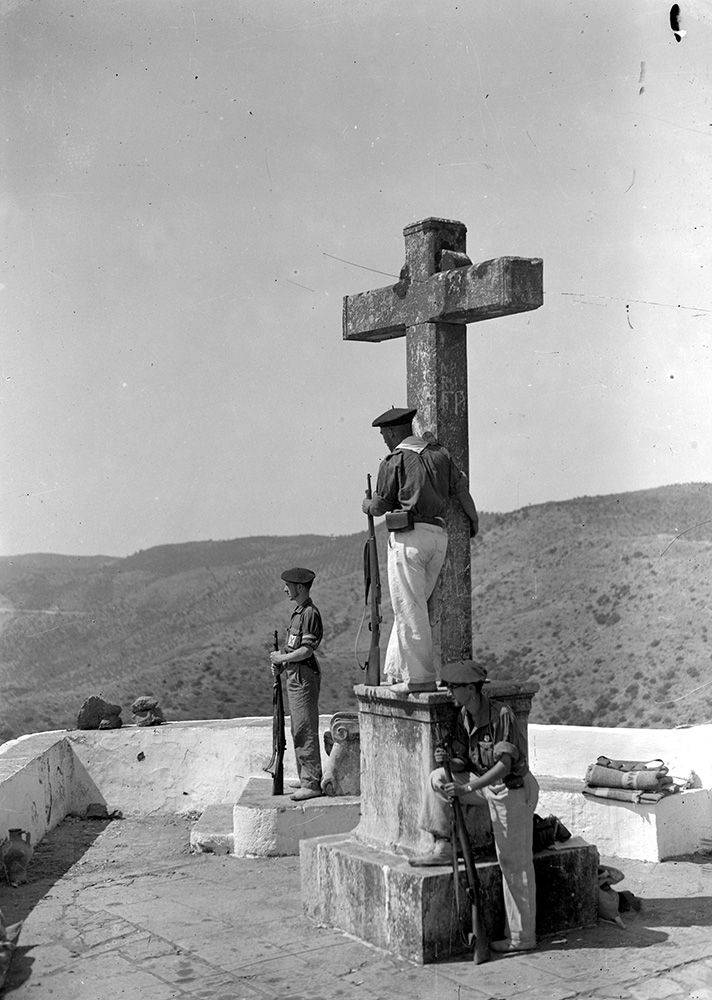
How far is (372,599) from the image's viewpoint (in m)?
7.60

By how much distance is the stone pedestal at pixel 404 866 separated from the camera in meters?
6.51

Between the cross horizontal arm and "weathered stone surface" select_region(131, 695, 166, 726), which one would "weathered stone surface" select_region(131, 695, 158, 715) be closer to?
"weathered stone surface" select_region(131, 695, 166, 726)

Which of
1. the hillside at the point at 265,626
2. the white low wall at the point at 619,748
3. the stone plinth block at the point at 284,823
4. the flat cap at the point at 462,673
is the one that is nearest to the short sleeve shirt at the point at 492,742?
the flat cap at the point at 462,673

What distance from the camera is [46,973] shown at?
6660 millimetres

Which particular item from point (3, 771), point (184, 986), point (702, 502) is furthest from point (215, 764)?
point (702, 502)

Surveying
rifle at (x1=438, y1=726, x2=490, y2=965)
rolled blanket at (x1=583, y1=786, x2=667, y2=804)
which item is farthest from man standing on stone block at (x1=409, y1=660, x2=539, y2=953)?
rolled blanket at (x1=583, y1=786, x2=667, y2=804)

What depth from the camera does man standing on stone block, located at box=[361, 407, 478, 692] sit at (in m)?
7.01

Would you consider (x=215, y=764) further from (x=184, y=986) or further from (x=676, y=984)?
(x=676, y=984)

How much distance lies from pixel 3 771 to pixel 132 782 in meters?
2.05

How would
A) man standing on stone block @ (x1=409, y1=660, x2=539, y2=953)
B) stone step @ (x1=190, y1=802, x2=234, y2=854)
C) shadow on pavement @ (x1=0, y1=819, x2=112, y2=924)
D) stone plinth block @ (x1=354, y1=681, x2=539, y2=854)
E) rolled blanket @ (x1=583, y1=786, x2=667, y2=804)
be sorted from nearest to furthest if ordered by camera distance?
man standing on stone block @ (x1=409, y1=660, x2=539, y2=953), stone plinth block @ (x1=354, y1=681, x2=539, y2=854), shadow on pavement @ (x1=0, y1=819, x2=112, y2=924), rolled blanket @ (x1=583, y1=786, x2=667, y2=804), stone step @ (x1=190, y1=802, x2=234, y2=854)

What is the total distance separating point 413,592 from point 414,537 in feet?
1.06

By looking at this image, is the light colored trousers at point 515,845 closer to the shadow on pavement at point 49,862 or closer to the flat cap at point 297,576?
the flat cap at point 297,576

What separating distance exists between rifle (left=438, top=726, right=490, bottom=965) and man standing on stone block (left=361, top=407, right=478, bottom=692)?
2.39 feet

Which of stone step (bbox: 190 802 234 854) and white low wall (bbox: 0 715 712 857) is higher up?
white low wall (bbox: 0 715 712 857)
